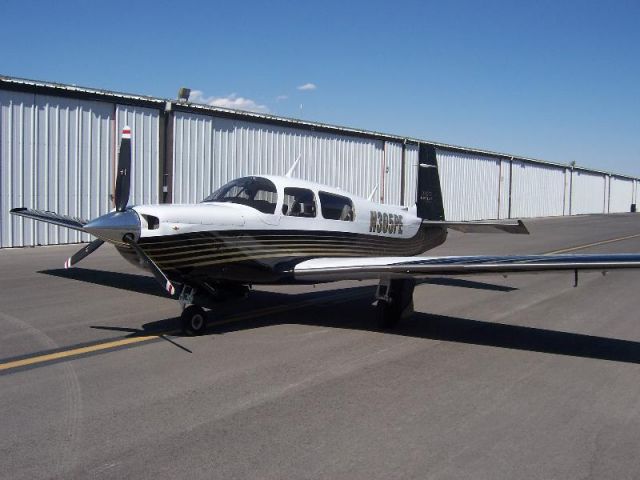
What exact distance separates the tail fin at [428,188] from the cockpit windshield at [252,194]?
4.51 meters

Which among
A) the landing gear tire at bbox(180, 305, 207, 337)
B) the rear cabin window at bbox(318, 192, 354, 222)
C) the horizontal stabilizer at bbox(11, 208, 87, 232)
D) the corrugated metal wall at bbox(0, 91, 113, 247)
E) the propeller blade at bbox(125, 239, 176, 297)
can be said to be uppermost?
the corrugated metal wall at bbox(0, 91, 113, 247)

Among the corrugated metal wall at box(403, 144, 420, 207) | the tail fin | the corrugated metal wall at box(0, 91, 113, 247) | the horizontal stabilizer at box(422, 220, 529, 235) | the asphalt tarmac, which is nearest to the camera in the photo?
the asphalt tarmac

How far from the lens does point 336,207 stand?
9.66 metres

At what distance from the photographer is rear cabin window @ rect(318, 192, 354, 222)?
941cm

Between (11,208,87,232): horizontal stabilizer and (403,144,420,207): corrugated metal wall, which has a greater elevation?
(403,144,420,207): corrugated metal wall

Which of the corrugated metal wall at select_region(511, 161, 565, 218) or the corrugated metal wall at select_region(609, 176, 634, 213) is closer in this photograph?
the corrugated metal wall at select_region(511, 161, 565, 218)

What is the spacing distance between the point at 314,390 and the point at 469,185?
125 ft

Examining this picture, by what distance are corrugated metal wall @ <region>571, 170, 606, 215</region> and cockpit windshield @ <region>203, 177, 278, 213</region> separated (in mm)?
57788

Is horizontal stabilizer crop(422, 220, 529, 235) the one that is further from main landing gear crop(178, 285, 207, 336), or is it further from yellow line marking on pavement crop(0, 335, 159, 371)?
yellow line marking on pavement crop(0, 335, 159, 371)

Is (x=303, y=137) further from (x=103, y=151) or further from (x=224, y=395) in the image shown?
(x=224, y=395)

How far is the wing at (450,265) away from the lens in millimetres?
6930

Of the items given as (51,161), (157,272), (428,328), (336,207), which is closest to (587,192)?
(51,161)

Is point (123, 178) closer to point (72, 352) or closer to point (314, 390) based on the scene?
point (72, 352)

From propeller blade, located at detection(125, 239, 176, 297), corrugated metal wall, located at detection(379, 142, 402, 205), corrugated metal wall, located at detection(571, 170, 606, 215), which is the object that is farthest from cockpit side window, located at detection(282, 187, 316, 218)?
corrugated metal wall, located at detection(571, 170, 606, 215)
